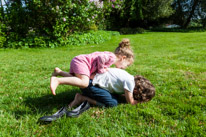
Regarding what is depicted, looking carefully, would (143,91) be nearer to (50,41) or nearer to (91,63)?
(91,63)

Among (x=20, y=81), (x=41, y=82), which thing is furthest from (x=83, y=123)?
(x=20, y=81)

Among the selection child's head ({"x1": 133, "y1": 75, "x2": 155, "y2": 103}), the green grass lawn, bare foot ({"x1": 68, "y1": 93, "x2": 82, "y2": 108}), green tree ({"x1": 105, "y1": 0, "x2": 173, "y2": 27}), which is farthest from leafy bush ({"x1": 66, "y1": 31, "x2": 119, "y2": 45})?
green tree ({"x1": 105, "y1": 0, "x2": 173, "y2": 27})

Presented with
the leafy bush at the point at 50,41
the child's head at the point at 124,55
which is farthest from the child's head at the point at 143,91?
the leafy bush at the point at 50,41

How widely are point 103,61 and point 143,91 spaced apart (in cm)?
87

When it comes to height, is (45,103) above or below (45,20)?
below

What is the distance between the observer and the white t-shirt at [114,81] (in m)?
2.79

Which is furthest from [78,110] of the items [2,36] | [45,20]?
[2,36]

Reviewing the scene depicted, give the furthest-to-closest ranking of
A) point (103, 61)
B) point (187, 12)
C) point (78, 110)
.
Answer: point (187, 12) < point (103, 61) < point (78, 110)

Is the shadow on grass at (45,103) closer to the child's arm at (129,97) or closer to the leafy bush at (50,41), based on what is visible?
the child's arm at (129,97)

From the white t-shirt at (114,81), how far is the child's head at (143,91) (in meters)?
0.14

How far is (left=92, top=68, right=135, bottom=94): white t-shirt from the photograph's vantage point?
2791 mm

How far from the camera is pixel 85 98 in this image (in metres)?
2.91

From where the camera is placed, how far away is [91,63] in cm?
279

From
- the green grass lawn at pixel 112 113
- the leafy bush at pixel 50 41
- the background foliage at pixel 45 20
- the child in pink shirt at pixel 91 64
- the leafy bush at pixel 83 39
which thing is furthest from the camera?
the leafy bush at pixel 83 39
